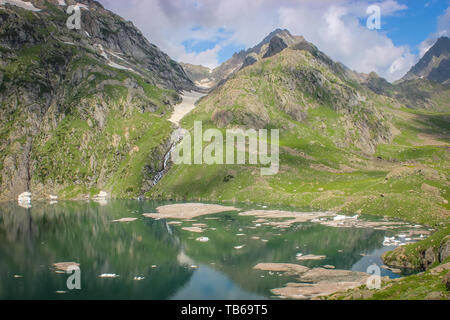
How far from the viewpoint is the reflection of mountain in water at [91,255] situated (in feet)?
188

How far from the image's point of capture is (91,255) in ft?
268

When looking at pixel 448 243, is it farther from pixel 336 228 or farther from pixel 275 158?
pixel 275 158

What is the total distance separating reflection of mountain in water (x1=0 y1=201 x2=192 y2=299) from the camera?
5738 centimetres

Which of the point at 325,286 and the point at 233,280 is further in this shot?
the point at 233,280

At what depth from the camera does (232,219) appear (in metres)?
120
